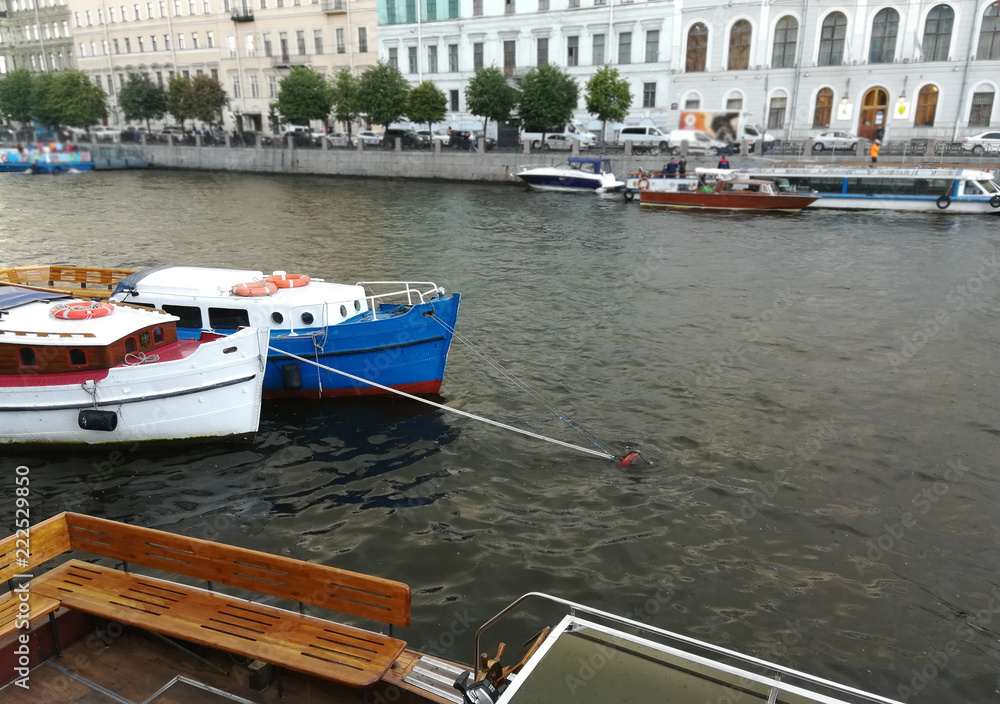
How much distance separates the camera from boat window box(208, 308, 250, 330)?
14.9 meters

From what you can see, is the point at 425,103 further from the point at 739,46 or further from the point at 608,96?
the point at 739,46

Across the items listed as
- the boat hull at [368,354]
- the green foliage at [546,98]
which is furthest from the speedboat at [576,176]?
the boat hull at [368,354]

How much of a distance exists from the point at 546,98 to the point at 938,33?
82.3 ft

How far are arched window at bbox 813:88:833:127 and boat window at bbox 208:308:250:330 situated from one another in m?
48.7

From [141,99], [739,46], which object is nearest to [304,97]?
[141,99]

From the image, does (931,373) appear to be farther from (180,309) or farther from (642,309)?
(180,309)

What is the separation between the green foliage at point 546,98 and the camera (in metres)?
52.1

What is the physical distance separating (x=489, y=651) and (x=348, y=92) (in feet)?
190

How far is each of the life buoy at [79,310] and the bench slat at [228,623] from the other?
7358 millimetres

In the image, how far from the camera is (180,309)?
15.1 metres

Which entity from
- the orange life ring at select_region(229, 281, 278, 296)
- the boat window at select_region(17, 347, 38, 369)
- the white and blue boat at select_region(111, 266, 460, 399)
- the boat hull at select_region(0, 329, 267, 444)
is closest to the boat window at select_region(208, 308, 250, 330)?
the white and blue boat at select_region(111, 266, 460, 399)

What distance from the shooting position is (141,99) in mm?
72750

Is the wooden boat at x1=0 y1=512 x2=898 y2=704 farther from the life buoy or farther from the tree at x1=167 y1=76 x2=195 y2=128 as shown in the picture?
the tree at x1=167 y1=76 x2=195 y2=128

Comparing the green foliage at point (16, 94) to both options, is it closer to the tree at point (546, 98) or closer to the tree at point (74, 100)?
the tree at point (74, 100)
